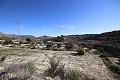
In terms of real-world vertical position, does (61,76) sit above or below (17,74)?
below

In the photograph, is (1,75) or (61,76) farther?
(61,76)

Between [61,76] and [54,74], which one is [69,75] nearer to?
[61,76]

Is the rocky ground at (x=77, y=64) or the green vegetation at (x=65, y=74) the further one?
the rocky ground at (x=77, y=64)

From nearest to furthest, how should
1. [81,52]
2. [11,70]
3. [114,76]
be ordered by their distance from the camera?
[11,70], [114,76], [81,52]

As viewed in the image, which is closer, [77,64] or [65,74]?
[65,74]

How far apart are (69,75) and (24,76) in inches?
117

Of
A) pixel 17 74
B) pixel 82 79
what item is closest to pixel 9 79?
pixel 17 74

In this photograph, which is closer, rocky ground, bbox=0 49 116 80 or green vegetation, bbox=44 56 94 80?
green vegetation, bbox=44 56 94 80

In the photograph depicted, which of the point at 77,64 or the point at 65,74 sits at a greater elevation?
the point at 65,74

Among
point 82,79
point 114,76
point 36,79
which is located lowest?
point 114,76

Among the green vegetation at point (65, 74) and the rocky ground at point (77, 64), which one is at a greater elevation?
the green vegetation at point (65, 74)

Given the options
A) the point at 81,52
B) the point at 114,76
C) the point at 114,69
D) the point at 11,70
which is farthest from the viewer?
the point at 81,52

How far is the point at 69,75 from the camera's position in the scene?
31.3 ft

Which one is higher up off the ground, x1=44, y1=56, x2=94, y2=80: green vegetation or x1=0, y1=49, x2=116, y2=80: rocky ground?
x1=44, y1=56, x2=94, y2=80: green vegetation
